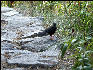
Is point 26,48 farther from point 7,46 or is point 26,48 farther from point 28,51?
point 7,46

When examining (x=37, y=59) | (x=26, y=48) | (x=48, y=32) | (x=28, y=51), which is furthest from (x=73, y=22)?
(x=37, y=59)

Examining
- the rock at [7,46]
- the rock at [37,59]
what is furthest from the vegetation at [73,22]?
the rock at [7,46]

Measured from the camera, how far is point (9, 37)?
180 inches

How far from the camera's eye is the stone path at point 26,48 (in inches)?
130

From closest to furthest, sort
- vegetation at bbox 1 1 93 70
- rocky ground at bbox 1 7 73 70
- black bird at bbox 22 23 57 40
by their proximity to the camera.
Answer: vegetation at bbox 1 1 93 70 < rocky ground at bbox 1 7 73 70 < black bird at bbox 22 23 57 40

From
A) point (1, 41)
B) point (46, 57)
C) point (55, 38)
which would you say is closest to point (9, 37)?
point (1, 41)

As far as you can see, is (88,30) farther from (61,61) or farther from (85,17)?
(61,61)

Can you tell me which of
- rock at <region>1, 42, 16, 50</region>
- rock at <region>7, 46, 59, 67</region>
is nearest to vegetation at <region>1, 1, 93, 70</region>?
rock at <region>7, 46, 59, 67</region>

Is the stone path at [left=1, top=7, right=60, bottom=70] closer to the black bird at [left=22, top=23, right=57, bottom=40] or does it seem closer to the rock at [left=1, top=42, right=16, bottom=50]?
the rock at [left=1, top=42, right=16, bottom=50]

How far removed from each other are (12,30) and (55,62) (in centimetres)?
219

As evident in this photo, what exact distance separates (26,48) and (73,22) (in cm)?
185

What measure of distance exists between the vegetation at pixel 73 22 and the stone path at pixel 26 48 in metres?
0.27

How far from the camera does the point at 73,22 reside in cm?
538

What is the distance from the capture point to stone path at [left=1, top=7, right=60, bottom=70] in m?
3.30
